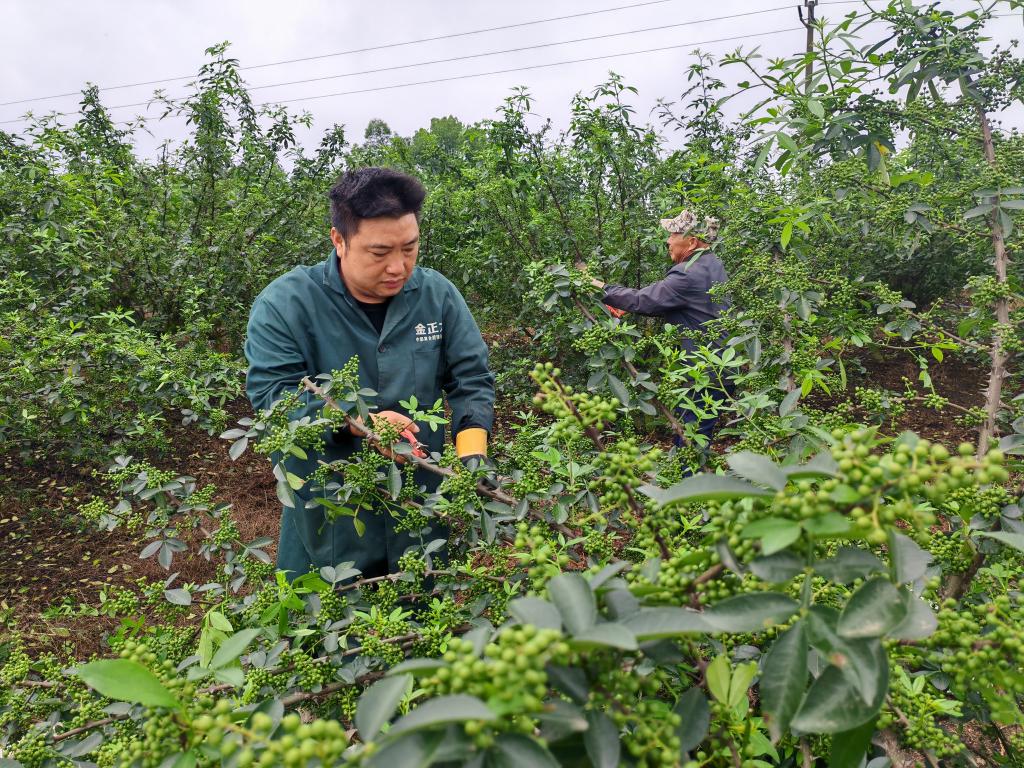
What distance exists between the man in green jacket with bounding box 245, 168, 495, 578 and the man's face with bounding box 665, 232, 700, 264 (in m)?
2.67

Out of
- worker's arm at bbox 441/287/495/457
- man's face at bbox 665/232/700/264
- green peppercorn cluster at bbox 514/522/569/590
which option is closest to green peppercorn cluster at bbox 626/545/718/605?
green peppercorn cluster at bbox 514/522/569/590

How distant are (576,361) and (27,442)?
448 centimetres

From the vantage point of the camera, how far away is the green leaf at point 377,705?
0.72 meters

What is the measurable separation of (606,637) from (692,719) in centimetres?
29

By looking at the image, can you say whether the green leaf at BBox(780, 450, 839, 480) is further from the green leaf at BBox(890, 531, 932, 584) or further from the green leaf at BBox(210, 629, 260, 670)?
the green leaf at BBox(210, 629, 260, 670)

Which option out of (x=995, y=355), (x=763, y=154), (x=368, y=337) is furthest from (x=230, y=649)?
(x=995, y=355)

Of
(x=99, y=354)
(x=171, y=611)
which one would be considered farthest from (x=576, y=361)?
(x=171, y=611)

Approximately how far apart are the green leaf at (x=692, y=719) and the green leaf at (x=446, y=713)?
0.38 meters

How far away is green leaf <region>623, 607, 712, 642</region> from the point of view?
2.36 ft

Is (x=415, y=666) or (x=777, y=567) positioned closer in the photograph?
(x=415, y=666)

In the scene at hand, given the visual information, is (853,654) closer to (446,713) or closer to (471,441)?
(446,713)

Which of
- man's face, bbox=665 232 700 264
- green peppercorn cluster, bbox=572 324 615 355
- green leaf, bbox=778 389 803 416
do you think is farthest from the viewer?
man's face, bbox=665 232 700 264

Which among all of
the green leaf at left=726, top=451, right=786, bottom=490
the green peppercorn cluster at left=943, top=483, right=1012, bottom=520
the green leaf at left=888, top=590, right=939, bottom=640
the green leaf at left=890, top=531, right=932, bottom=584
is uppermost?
the green leaf at left=726, top=451, right=786, bottom=490

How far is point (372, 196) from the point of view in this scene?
2410mm
